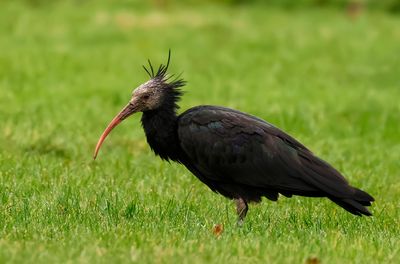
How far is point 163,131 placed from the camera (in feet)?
26.8

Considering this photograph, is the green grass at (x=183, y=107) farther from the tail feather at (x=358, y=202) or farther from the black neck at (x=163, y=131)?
the black neck at (x=163, y=131)

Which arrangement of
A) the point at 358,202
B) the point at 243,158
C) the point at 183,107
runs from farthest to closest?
the point at 183,107 → the point at 243,158 → the point at 358,202

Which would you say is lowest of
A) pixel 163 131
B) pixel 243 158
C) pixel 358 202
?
pixel 358 202

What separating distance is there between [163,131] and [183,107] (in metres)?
6.79

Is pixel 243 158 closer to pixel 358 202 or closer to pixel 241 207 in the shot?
pixel 241 207

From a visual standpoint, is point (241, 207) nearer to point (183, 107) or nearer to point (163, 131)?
point (163, 131)

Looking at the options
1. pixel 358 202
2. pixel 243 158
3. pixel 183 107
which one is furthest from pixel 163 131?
pixel 183 107

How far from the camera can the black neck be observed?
8141 millimetres

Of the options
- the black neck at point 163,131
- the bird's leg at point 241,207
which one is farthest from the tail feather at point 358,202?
the black neck at point 163,131

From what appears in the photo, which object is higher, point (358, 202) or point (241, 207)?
point (358, 202)

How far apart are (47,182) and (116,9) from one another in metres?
16.7

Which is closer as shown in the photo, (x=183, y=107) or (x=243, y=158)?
(x=243, y=158)

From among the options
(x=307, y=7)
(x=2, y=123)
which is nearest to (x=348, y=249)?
(x=2, y=123)

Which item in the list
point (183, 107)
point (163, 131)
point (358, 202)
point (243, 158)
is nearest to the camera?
point (358, 202)
